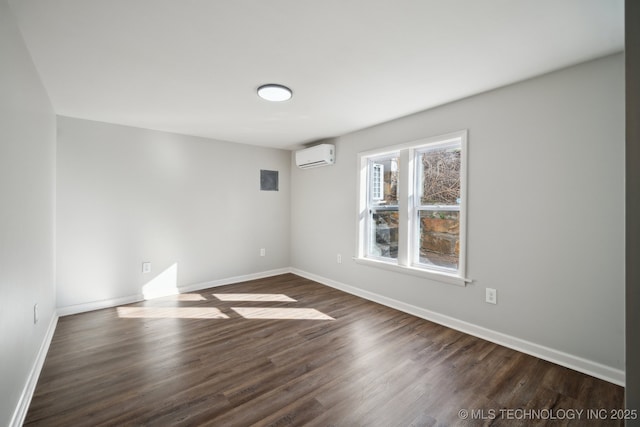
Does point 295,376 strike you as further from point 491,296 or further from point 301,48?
point 301,48

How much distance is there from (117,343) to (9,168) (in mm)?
1742

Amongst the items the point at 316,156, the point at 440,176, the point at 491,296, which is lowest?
the point at 491,296

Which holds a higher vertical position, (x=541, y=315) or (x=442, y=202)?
(x=442, y=202)

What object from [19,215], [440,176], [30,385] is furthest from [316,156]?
[30,385]

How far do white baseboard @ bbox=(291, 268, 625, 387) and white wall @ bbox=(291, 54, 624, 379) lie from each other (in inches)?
1.3

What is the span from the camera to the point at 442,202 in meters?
2.96

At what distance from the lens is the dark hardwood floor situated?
162 cm

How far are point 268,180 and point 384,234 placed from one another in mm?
2279

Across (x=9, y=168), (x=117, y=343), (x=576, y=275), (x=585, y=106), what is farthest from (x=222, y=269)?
(x=585, y=106)

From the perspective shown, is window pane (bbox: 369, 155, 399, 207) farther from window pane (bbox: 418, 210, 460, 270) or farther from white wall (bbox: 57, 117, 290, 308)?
white wall (bbox: 57, 117, 290, 308)

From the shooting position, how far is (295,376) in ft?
6.57

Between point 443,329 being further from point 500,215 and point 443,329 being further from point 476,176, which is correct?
point 476,176

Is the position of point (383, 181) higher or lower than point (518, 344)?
higher

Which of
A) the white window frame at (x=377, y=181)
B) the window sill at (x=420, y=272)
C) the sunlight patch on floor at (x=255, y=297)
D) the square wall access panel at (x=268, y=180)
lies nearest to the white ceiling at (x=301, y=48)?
the white window frame at (x=377, y=181)
